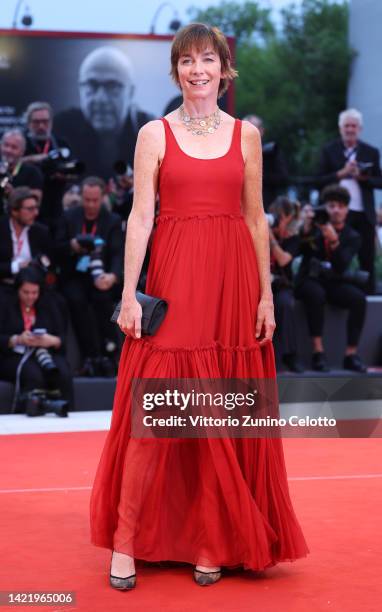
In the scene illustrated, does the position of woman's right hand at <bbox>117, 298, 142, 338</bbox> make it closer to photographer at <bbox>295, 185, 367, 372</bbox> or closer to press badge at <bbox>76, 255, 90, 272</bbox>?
press badge at <bbox>76, 255, 90, 272</bbox>

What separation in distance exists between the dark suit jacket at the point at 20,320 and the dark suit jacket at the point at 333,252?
2011 millimetres

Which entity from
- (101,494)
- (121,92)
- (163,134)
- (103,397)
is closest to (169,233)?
(163,134)

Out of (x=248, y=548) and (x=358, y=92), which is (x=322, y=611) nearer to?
(x=248, y=548)

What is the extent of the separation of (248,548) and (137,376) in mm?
642

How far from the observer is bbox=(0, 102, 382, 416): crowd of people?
26.5 feet

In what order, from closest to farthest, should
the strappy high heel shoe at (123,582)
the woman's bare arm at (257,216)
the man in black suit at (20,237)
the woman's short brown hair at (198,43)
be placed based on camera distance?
the strappy high heel shoe at (123,582), the woman's short brown hair at (198,43), the woman's bare arm at (257,216), the man in black suit at (20,237)

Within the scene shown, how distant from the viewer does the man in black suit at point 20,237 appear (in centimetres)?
822

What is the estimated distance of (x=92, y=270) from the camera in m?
8.60

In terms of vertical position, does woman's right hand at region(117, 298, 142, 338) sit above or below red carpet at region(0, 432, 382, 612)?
above

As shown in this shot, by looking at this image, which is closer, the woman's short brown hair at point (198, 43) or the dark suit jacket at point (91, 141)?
the woman's short brown hair at point (198, 43)

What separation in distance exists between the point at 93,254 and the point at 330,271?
1881 millimetres

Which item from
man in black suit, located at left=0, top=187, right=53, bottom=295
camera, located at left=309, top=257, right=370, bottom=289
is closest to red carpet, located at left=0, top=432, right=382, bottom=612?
man in black suit, located at left=0, top=187, right=53, bottom=295

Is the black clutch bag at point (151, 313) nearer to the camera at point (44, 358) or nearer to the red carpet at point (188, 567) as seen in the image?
the red carpet at point (188, 567)

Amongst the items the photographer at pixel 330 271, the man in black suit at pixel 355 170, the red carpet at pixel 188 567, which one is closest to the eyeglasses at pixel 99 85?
the man in black suit at pixel 355 170
